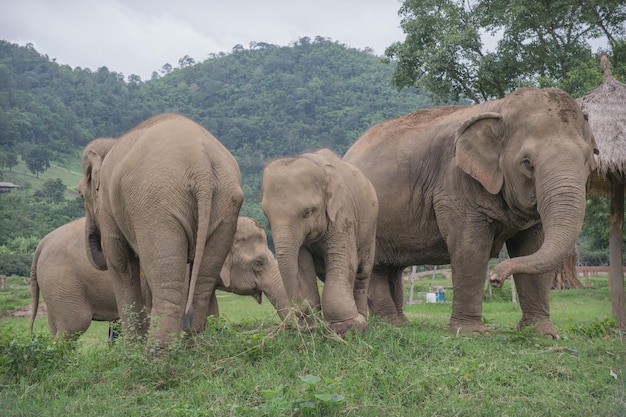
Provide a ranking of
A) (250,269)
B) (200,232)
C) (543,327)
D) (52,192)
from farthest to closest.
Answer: (52,192) < (250,269) < (543,327) < (200,232)

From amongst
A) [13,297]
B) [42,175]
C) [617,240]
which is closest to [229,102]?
[42,175]

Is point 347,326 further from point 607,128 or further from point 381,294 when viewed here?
point 607,128

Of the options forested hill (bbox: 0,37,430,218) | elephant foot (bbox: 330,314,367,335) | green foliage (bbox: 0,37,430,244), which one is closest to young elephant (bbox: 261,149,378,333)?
elephant foot (bbox: 330,314,367,335)

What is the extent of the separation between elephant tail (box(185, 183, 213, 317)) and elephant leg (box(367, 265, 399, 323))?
154 inches

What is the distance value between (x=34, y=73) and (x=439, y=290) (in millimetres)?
55012

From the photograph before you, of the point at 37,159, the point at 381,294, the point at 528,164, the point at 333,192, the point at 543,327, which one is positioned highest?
the point at 37,159

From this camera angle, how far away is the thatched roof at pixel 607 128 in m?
10.4

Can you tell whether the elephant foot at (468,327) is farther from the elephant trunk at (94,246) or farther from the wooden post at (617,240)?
the wooden post at (617,240)

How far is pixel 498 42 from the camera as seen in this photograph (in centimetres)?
2134

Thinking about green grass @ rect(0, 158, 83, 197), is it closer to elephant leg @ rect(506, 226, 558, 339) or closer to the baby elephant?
the baby elephant

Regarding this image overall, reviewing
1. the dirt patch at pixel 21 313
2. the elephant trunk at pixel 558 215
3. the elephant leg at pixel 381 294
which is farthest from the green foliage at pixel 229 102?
the elephant trunk at pixel 558 215

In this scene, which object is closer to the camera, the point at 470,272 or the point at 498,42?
the point at 470,272

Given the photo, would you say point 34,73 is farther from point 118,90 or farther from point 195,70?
point 195,70

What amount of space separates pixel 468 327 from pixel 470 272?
0.54 metres
